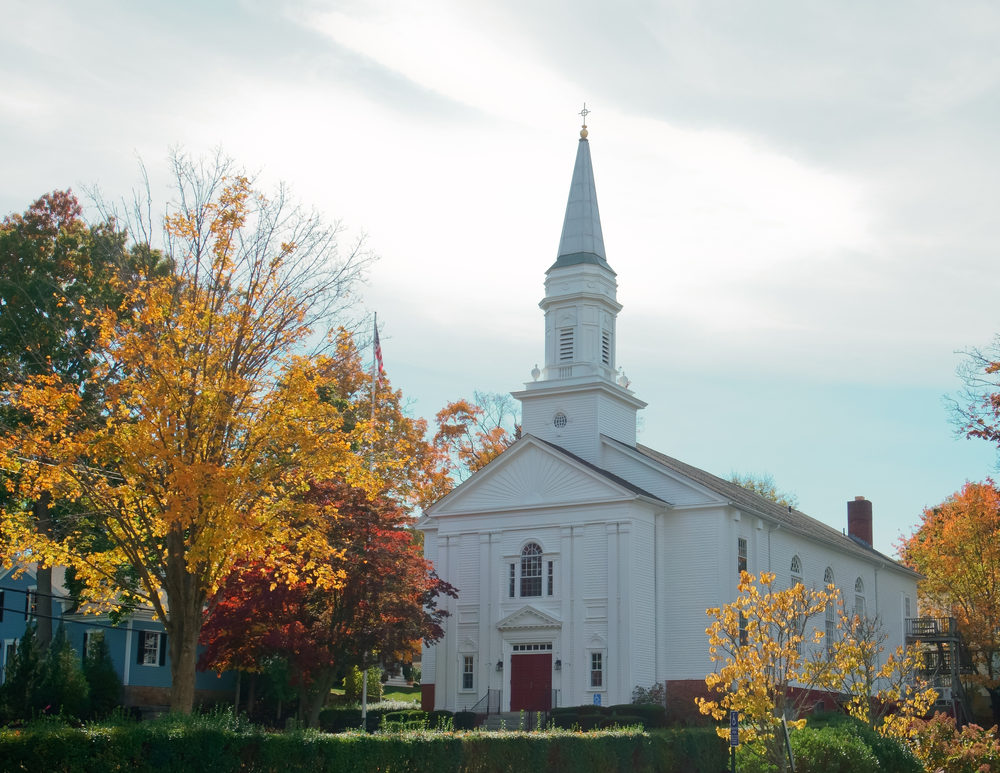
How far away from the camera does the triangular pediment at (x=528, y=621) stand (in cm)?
3981

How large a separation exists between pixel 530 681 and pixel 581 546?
4.91m

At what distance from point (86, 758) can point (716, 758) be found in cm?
1529

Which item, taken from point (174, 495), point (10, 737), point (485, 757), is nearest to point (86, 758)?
point (10, 737)

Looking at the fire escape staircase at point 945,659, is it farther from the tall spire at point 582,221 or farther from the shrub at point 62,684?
the shrub at point 62,684

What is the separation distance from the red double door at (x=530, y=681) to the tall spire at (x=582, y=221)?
14721 mm

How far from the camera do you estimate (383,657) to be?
3347 cm

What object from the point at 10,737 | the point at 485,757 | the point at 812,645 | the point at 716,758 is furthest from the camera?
the point at 812,645

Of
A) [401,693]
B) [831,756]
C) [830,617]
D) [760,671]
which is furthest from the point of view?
[401,693]

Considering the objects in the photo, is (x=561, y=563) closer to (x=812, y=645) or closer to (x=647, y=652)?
(x=647, y=652)

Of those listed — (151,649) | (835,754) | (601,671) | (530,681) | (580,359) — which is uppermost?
(580,359)

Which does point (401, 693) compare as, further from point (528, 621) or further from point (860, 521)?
point (860, 521)

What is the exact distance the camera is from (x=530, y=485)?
41719 millimetres

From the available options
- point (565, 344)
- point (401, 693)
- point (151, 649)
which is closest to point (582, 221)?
point (565, 344)

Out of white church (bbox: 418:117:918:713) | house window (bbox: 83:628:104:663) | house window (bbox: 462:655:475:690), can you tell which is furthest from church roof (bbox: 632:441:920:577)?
house window (bbox: 83:628:104:663)
